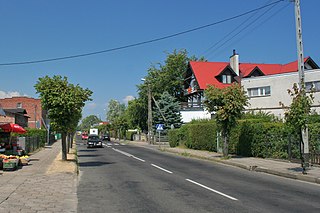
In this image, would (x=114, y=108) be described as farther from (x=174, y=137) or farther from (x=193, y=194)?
(x=193, y=194)

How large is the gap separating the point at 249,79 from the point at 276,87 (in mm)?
3974

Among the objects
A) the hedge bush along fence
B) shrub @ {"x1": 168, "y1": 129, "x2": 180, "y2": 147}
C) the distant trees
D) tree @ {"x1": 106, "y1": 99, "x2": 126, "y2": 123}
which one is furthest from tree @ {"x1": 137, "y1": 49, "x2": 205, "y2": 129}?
tree @ {"x1": 106, "y1": 99, "x2": 126, "y2": 123}

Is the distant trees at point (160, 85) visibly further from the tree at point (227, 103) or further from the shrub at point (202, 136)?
the tree at point (227, 103)

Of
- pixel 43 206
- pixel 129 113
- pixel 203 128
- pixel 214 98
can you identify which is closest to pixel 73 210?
pixel 43 206

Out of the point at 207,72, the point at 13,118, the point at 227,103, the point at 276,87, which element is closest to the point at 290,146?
the point at 227,103

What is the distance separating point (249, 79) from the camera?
41094 millimetres

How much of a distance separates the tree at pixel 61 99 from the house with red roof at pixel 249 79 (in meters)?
24.5

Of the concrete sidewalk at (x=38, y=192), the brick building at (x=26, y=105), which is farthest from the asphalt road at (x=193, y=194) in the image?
the brick building at (x=26, y=105)

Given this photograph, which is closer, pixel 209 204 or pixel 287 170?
pixel 209 204

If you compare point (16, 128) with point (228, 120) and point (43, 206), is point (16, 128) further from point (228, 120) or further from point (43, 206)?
point (43, 206)

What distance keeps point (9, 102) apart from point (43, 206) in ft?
280

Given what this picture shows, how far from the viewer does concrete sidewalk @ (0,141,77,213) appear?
797cm

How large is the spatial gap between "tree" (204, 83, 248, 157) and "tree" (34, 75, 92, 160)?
25.4ft

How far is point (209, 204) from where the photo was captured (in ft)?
27.8
